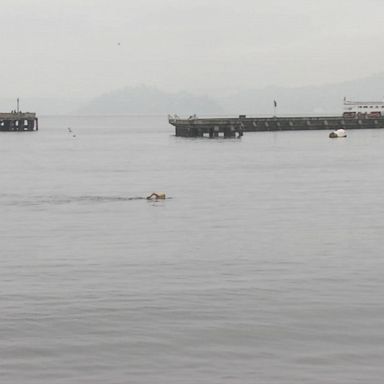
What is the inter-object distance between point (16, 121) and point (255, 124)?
62.5 meters

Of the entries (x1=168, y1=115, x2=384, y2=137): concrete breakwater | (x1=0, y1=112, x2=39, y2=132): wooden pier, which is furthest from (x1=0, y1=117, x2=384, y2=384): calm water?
(x1=0, y1=112, x2=39, y2=132): wooden pier

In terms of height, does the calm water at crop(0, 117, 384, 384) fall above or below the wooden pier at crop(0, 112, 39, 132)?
below

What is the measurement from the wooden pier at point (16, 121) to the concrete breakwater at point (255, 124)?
141 ft

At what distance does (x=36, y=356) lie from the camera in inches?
627

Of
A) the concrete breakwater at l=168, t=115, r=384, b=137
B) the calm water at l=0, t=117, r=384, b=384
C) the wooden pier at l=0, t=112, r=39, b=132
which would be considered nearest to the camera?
the calm water at l=0, t=117, r=384, b=384

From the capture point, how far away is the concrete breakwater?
452 ft

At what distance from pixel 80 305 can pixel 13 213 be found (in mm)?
22560

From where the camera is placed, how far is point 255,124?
5999 inches

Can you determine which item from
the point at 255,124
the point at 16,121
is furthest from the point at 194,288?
the point at 16,121

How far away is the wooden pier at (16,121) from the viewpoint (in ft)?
591

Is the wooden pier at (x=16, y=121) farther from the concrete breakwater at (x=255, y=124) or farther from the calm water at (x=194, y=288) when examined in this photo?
the calm water at (x=194, y=288)

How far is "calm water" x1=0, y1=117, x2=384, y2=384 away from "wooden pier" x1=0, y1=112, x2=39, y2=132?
135m

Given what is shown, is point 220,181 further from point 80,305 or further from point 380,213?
Answer: point 80,305

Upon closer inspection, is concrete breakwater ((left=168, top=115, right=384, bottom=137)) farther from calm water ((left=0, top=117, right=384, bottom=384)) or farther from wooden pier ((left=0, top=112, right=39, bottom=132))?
calm water ((left=0, top=117, right=384, bottom=384))
